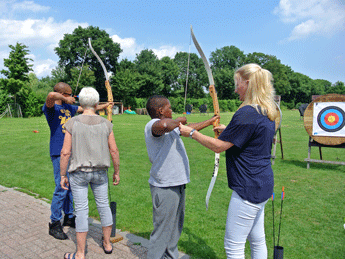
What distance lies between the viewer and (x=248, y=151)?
1948mm

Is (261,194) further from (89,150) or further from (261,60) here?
(261,60)

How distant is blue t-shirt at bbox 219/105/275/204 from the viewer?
1.89m

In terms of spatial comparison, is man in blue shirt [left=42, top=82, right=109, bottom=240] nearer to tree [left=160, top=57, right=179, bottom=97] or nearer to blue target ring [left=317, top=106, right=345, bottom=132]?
tree [left=160, top=57, right=179, bottom=97]

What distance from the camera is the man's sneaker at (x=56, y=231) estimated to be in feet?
11.3

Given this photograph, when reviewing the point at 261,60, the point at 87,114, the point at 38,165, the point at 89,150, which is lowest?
the point at 38,165

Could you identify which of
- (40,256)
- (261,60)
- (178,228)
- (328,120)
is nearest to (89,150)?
(178,228)

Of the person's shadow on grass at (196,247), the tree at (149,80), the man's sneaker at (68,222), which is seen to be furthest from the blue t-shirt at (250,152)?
the tree at (149,80)

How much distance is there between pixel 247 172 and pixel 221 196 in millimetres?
3466

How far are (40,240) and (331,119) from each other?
23.8ft

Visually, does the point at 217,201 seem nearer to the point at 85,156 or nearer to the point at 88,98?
the point at 85,156

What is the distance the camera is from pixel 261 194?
6.39ft

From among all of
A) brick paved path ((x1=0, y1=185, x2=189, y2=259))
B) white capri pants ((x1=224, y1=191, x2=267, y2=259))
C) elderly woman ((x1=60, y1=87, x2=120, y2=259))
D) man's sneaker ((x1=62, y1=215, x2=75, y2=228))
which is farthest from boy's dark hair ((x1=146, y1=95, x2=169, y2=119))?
man's sneaker ((x1=62, y1=215, x2=75, y2=228))

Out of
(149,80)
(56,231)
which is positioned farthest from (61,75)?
(56,231)

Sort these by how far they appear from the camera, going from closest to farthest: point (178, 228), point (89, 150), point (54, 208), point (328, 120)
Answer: point (178, 228) → point (89, 150) → point (54, 208) → point (328, 120)
